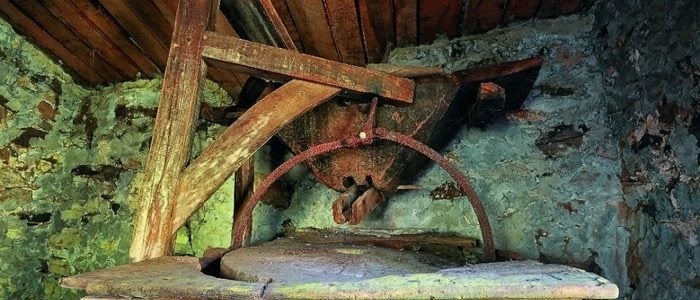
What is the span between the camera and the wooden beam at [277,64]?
1595mm

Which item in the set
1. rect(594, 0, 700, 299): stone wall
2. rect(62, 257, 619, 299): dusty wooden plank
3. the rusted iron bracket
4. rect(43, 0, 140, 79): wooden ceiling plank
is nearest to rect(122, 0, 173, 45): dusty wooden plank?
rect(43, 0, 140, 79): wooden ceiling plank

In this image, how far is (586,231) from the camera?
6.22 feet

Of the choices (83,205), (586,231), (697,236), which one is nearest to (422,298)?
(697,236)

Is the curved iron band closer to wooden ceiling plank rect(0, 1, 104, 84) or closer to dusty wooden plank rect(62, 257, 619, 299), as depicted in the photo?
dusty wooden plank rect(62, 257, 619, 299)

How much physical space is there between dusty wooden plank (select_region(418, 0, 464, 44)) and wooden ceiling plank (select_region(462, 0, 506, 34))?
1.5 inches

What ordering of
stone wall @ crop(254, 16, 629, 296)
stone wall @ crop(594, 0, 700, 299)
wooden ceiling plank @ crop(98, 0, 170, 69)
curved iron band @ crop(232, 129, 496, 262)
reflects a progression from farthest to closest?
wooden ceiling plank @ crop(98, 0, 170, 69) < stone wall @ crop(254, 16, 629, 296) < curved iron band @ crop(232, 129, 496, 262) < stone wall @ crop(594, 0, 700, 299)

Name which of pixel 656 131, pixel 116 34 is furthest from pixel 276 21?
pixel 656 131

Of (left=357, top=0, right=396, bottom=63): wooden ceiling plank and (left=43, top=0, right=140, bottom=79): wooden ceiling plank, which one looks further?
(left=43, top=0, right=140, bottom=79): wooden ceiling plank

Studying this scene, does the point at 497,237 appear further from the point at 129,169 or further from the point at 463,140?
the point at 129,169

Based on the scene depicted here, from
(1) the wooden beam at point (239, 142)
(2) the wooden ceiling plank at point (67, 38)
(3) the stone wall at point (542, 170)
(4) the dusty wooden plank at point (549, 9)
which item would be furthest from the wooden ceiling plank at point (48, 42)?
(4) the dusty wooden plank at point (549, 9)

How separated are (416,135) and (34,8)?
6.53 ft

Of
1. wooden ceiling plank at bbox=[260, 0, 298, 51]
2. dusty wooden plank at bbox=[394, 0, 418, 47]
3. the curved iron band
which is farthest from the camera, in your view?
dusty wooden plank at bbox=[394, 0, 418, 47]

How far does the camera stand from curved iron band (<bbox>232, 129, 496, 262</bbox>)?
1.49 m

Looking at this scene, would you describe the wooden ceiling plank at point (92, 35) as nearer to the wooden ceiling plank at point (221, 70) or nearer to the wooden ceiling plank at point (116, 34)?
the wooden ceiling plank at point (116, 34)
